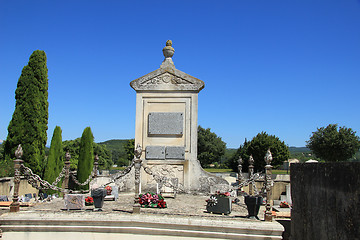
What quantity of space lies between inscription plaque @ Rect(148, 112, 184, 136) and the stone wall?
15.4ft

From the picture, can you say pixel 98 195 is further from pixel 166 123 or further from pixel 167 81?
pixel 167 81

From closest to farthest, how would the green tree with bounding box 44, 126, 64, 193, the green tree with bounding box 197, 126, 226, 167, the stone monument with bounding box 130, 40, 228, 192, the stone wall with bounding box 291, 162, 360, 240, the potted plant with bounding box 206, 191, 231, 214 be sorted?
1. the stone wall with bounding box 291, 162, 360, 240
2. the potted plant with bounding box 206, 191, 231, 214
3. the stone monument with bounding box 130, 40, 228, 192
4. the green tree with bounding box 44, 126, 64, 193
5. the green tree with bounding box 197, 126, 226, 167

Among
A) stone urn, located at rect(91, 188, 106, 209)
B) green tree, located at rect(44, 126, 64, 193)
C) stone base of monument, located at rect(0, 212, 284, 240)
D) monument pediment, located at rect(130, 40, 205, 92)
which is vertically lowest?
stone base of monument, located at rect(0, 212, 284, 240)

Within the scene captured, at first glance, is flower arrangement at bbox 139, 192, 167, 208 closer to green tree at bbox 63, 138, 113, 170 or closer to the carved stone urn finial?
the carved stone urn finial

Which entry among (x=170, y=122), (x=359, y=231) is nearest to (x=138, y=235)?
(x=359, y=231)

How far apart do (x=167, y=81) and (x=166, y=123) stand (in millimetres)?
1728

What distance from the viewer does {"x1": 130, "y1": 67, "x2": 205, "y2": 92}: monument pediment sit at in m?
12.9

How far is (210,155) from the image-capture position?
66938 mm

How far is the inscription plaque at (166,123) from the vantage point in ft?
41.8

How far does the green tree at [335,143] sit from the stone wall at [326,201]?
137 feet

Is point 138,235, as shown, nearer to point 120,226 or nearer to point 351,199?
point 120,226

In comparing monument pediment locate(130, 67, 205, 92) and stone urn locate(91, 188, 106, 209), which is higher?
monument pediment locate(130, 67, 205, 92)

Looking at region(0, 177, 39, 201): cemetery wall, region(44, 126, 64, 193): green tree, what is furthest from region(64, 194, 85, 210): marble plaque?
region(44, 126, 64, 193): green tree

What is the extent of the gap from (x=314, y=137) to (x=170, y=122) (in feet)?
140
